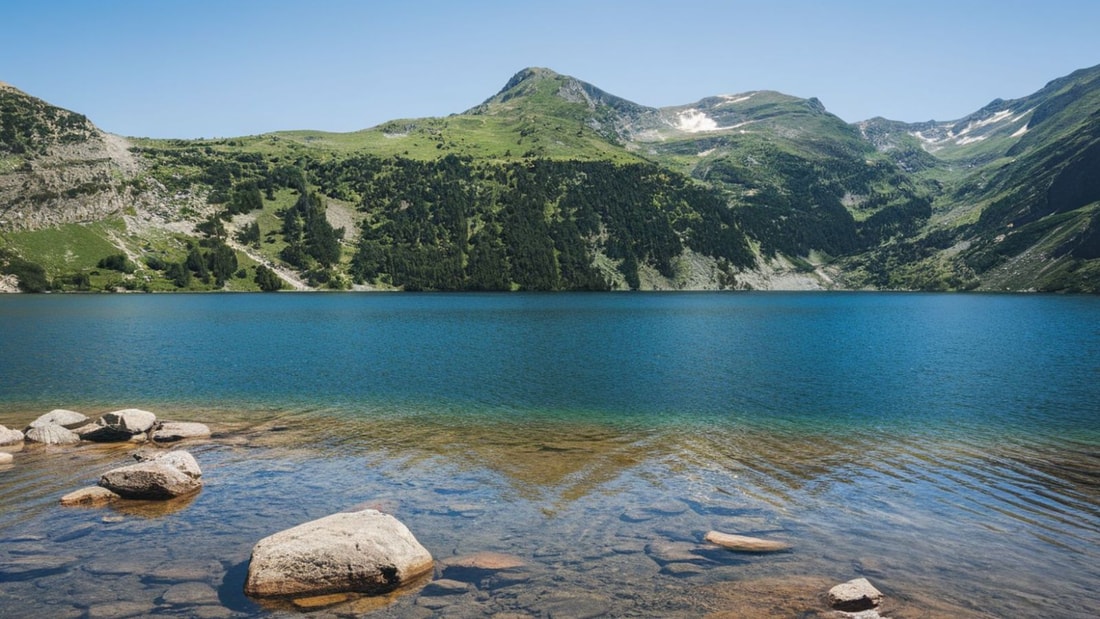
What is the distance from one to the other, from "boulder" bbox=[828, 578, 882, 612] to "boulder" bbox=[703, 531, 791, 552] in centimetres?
363

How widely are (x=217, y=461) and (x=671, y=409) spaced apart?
98.8 feet

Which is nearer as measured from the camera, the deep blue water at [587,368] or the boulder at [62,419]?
the boulder at [62,419]

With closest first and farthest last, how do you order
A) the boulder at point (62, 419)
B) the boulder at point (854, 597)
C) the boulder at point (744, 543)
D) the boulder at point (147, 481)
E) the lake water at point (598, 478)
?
the boulder at point (854, 597) < the lake water at point (598, 478) < the boulder at point (744, 543) < the boulder at point (147, 481) < the boulder at point (62, 419)

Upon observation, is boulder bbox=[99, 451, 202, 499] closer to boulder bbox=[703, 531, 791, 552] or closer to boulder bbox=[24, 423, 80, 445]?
boulder bbox=[24, 423, 80, 445]

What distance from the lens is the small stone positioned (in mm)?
24203

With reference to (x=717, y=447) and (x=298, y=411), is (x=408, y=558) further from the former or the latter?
(x=298, y=411)

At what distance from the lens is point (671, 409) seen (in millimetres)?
47156

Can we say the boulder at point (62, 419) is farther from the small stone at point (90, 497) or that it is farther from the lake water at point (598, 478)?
the small stone at point (90, 497)

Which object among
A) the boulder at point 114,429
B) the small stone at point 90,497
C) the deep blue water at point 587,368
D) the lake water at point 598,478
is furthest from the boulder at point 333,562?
the deep blue water at point 587,368

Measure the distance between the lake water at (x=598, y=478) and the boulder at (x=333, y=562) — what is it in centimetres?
87

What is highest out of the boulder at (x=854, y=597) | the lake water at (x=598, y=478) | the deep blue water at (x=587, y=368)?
the boulder at (x=854, y=597)

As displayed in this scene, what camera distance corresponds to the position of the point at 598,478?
94.8ft

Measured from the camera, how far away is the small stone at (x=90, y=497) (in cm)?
2420

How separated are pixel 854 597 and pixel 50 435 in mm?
39936
